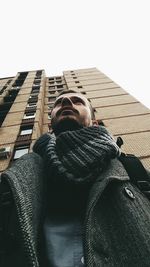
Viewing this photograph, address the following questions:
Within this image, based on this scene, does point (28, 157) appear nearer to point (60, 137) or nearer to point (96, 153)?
point (60, 137)

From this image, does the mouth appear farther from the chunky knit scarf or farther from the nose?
the chunky knit scarf

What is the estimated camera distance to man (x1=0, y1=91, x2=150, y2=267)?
5.64 feet

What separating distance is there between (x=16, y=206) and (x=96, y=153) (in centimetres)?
83

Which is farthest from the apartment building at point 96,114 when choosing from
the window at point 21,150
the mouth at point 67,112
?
the mouth at point 67,112

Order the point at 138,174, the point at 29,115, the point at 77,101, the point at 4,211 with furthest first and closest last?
the point at 29,115
the point at 77,101
the point at 138,174
the point at 4,211

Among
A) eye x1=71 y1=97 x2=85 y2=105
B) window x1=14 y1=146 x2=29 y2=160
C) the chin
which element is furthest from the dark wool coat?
window x1=14 y1=146 x2=29 y2=160

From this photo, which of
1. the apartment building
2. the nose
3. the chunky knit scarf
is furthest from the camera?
the apartment building

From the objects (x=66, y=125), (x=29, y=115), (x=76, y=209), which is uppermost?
(x=66, y=125)

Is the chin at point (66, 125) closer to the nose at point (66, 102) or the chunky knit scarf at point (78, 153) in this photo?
the chunky knit scarf at point (78, 153)

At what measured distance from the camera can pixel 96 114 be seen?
35.5ft

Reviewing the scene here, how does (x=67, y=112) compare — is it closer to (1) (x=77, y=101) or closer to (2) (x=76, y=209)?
(1) (x=77, y=101)

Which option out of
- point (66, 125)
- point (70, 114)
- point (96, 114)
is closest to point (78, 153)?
point (66, 125)

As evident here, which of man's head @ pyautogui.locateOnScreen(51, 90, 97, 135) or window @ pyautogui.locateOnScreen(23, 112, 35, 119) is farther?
window @ pyautogui.locateOnScreen(23, 112, 35, 119)

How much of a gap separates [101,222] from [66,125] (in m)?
1.29
